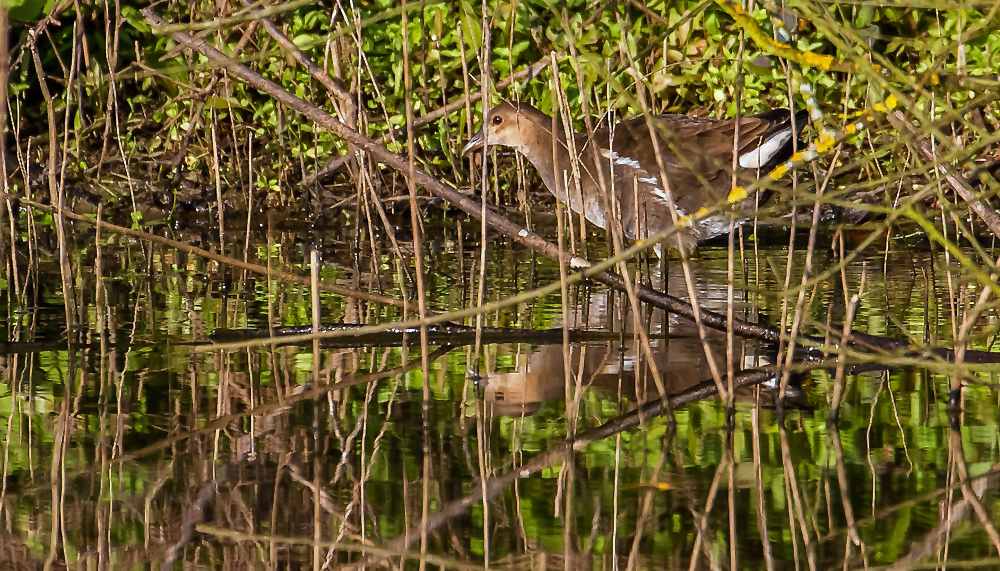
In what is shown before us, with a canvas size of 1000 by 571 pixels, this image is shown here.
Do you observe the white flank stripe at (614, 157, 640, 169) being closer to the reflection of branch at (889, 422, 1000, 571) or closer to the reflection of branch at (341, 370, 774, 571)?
the reflection of branch at (341, 370, 774, 571)

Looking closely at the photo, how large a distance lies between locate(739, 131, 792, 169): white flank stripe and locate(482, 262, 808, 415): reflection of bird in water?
A: 2029 mm

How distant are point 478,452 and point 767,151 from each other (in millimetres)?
3734

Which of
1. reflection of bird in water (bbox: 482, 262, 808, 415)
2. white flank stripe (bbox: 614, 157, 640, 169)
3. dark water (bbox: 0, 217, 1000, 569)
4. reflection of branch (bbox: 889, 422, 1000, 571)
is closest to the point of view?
reflection of branch (bbox: 889, 422, 1000, 571)

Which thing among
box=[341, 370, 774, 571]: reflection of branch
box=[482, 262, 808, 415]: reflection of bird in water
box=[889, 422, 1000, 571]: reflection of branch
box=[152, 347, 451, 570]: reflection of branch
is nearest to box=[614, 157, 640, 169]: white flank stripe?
box=[482, 262, 808, 415]: reflection of bird in water

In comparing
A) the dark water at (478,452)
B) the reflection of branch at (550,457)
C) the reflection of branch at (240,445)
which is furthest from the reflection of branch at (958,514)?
the reflection of branch at (240,445)

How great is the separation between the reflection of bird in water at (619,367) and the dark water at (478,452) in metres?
0.01

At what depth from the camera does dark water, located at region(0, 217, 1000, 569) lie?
279 centimetres

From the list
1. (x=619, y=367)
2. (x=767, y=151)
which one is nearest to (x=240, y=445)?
(x=619, y=367)

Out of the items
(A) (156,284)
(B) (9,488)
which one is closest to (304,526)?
(B) (9,488)

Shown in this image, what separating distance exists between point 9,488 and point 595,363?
1.79 metres

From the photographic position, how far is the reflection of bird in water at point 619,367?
395 centimetres

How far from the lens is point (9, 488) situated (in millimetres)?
3137

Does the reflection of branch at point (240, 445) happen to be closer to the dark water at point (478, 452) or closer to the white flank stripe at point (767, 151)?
the dark water at point (478, 452)

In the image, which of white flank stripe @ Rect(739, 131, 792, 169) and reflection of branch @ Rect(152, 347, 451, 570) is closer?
reflection of branch @ Rect(152, 347, 451, 570)
